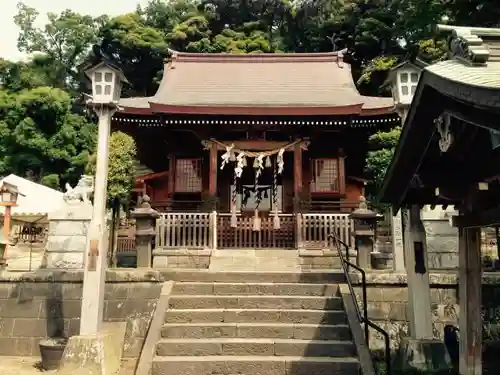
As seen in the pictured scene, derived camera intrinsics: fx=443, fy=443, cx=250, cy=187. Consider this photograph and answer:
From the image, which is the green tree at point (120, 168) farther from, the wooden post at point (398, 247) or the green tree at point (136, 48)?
the green tree at point (136, 48)

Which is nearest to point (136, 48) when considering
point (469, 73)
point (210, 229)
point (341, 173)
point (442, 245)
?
point (341, 173)

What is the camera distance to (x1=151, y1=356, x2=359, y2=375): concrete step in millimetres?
5832

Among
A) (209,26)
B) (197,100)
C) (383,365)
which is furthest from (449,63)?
(209,26)

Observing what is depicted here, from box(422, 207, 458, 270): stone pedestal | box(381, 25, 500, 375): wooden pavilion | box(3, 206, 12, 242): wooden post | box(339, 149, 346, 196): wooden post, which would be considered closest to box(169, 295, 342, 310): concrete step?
box(381, 25, 500, 375): wooden pavilion

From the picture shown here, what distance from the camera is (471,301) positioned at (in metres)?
4.64

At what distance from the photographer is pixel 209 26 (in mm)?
36750

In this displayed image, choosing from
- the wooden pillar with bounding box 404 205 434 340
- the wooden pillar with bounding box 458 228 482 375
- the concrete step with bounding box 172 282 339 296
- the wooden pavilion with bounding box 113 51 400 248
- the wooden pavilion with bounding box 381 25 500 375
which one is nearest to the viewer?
the wooden pavilion with bounding box 381 25 500 375

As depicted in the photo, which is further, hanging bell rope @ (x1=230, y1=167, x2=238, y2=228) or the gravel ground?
hanging bell rope @ (x1=230, y1=167, x2=238, y2=228)

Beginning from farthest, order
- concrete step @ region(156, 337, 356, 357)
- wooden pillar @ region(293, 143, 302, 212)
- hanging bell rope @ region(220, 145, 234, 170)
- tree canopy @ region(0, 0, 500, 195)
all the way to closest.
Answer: tree canopy @ region(0, 0, 500, 195) → wooden pillar @ region(293, 143, 302, 212) → hanging bell rope @ region(220, 145, 234, 170) → concrete step @ region(156, 337, 356, 357)

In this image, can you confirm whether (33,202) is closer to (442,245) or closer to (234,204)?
(234,204)

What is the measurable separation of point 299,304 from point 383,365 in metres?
1.54

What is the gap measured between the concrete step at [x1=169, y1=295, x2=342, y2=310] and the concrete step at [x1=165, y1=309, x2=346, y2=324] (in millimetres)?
250

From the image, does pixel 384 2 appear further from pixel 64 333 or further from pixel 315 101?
pixel 64 333

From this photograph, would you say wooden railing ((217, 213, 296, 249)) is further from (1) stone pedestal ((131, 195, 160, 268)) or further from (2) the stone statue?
(2) the stone statue
